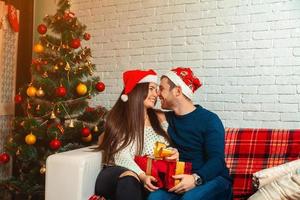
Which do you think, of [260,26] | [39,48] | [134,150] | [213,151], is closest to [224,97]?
[260,26]

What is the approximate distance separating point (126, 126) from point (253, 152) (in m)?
0.79

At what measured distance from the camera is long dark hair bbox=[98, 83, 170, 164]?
2.11 m

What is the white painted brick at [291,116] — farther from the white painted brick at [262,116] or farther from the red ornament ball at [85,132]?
the red ornament ball at [85,132]

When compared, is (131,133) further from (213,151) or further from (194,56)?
(194,56)

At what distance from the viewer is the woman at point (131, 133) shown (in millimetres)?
1989

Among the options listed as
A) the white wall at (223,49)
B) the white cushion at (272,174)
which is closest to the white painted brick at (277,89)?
the white wall at (223,49)

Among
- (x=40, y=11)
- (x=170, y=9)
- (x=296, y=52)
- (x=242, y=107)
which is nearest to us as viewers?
(x=296, y=52)

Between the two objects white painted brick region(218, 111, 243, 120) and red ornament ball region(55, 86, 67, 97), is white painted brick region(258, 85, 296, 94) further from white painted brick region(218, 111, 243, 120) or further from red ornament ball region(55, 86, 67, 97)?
red ornament ball region(55, 86, 67, 97)

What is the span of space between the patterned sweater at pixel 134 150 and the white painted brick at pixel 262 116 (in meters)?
0.69

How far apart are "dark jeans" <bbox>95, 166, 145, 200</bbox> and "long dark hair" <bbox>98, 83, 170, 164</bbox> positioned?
0.33 feet

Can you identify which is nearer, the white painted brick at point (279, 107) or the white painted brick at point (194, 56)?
the white painted brick at point (279, 107)

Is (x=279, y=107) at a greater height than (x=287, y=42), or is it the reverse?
(x=287, y=42)

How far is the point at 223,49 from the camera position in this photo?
106 inches

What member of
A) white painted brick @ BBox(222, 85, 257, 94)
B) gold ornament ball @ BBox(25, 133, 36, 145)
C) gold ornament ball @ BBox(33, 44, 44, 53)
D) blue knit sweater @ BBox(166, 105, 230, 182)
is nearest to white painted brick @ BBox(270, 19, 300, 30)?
white painted brick @ BBox(222, 85, 257, 94)
